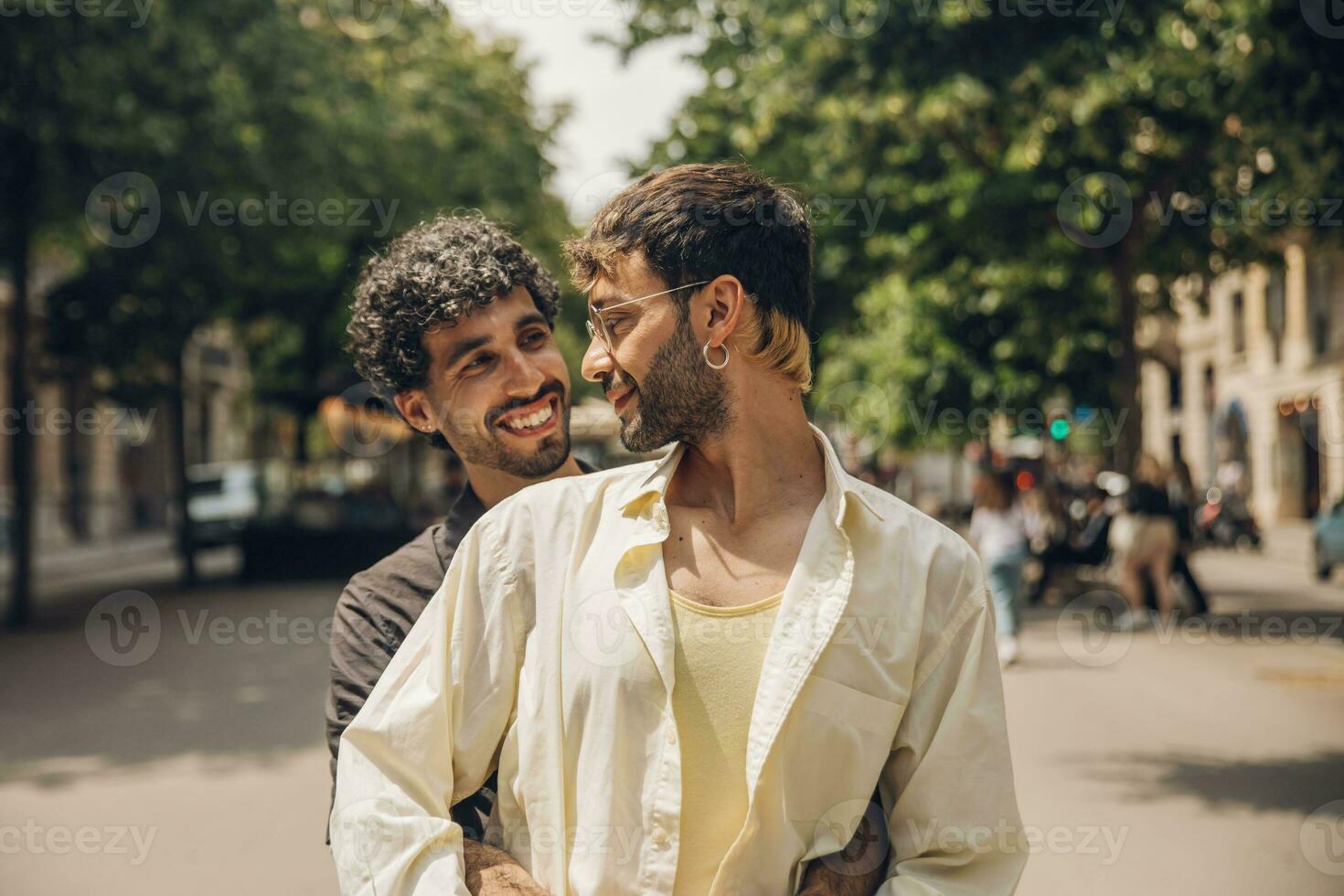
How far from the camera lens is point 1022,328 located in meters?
21.1

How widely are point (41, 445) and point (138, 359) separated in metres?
16.5

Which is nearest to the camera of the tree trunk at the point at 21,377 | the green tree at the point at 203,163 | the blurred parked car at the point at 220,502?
the green tree at the point at 203,163

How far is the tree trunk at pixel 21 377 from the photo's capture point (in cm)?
1484

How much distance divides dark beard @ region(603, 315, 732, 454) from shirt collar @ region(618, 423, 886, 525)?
0.15ft

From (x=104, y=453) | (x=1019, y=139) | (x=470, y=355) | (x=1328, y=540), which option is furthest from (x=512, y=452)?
(x=104, y=453)

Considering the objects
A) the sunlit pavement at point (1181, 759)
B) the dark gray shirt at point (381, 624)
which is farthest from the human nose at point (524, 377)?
the sunlit pavement at point (1181, 759)

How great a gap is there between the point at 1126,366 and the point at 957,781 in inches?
613

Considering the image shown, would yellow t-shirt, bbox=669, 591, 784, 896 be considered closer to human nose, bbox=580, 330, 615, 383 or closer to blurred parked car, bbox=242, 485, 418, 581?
human nose, bbox=580, 330, 615, 383

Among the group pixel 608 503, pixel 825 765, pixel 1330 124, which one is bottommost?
pixel 825 765

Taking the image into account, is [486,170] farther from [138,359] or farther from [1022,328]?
[1022,328]

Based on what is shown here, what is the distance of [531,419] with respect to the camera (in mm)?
2824

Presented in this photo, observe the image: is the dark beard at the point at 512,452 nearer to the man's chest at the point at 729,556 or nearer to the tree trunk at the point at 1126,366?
the man's chest at the point at 729,556

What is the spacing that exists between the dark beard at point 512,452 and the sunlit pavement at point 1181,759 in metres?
3.52

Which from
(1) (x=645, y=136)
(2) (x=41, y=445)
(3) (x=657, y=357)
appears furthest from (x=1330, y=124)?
(2) (x=41, y=445)
